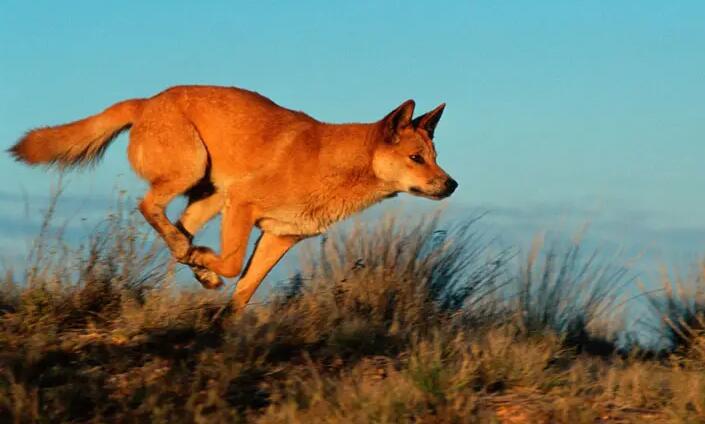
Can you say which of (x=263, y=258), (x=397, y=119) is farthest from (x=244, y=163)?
(x=397, y=119)

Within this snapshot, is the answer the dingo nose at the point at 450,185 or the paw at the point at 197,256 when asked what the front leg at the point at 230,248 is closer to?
the paw at the point at 197,256

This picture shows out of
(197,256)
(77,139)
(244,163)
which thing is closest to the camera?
(197,256)

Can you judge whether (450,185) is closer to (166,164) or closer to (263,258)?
(263,258)

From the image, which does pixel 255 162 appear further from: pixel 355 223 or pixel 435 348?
pixel 435 348

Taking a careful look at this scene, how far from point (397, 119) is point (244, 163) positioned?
1483 mm

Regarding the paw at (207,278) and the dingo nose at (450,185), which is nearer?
the paw at (207,278)

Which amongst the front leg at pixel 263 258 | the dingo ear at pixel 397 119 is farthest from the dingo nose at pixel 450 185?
the front leg at pixel 263 258

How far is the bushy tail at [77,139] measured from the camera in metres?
9.09

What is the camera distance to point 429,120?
9.65 meters

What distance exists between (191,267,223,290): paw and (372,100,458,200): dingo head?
1742 millimetres

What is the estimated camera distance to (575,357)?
26.8 feet

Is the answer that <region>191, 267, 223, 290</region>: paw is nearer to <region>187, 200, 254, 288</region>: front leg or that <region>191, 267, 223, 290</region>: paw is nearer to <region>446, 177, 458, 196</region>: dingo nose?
<region>187, 200, 254, 288</region>: front leg

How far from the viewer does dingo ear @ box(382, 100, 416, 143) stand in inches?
363

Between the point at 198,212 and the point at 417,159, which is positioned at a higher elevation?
the point at 417,159
